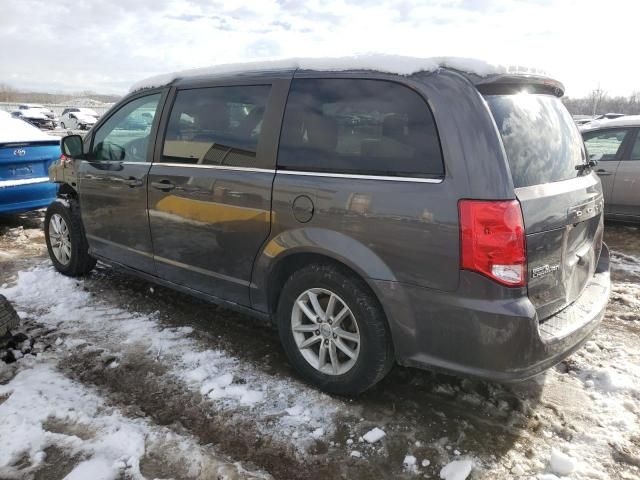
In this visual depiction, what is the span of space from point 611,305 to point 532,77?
262 centimetres

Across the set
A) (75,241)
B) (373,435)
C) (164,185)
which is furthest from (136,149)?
(373,435)

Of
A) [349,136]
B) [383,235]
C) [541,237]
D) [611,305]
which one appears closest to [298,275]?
[383,235]

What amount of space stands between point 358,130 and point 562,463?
6.25ft

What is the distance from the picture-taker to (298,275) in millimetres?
2895

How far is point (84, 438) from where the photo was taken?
2.54 meters

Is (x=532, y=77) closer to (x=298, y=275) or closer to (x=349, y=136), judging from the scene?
(x=349, y=136)

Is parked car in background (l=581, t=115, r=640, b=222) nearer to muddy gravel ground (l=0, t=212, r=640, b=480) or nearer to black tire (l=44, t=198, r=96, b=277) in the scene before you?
muddy gravel ground (l=0, t=212, r=640, b=480)

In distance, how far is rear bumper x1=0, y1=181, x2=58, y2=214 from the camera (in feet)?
21.0

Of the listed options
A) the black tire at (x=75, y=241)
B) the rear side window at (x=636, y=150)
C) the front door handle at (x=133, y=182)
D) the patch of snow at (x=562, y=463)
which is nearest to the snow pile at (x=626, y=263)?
the rear side window at (x=636, y=150)

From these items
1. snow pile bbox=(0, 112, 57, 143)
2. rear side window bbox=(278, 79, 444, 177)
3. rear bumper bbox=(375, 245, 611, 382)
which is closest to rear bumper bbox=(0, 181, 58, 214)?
snow pile bbox=(0, 112, 57, 143)

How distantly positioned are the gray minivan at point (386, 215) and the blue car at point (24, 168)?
3881 millimetres

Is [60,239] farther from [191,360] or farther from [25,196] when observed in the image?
[191,360]

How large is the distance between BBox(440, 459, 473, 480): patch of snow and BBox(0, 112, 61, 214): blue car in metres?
6.34

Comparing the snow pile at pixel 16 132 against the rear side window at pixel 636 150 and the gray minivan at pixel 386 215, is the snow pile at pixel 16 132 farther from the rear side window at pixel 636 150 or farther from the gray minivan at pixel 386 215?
the rear side window at pixel 636 150
